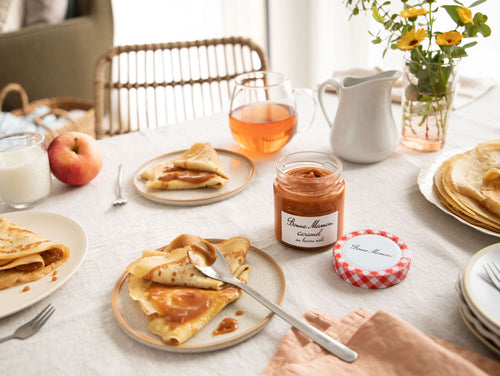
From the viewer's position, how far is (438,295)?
0.67 meters

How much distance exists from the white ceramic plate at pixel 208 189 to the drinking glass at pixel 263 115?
0.06m

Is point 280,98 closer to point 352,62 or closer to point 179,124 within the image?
point 179,124

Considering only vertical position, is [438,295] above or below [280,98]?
below

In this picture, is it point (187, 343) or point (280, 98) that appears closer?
point (187, 343)

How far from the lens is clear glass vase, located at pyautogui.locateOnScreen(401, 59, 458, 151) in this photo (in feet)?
3.25

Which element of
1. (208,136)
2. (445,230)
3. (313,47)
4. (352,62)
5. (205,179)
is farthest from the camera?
(313,47)

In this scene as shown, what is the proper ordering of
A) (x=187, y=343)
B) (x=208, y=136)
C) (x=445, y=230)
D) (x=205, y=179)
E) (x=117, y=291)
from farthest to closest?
1. (x=208, y=136)
2. (x=205, y=179)
3. (x=445, y=230)
4. (x=117, y=291)
5. (x=187, y=343)

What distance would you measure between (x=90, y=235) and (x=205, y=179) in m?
0.26

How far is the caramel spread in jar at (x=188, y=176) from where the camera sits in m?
1.00

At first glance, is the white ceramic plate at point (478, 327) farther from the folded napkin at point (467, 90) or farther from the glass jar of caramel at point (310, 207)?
the folded napkin at point (467, 90)

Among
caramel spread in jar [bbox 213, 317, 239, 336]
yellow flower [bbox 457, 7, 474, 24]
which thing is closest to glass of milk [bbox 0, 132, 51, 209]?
caramel spread in jar [bbox 213, 317, 239, 336]

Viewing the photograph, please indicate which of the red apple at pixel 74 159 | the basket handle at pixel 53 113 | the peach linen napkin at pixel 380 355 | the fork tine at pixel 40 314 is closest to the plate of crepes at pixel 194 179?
the red apple at pixel 74 159

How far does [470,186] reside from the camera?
2.71 ft

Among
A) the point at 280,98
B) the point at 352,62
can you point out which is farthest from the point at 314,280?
the point at 352,62
